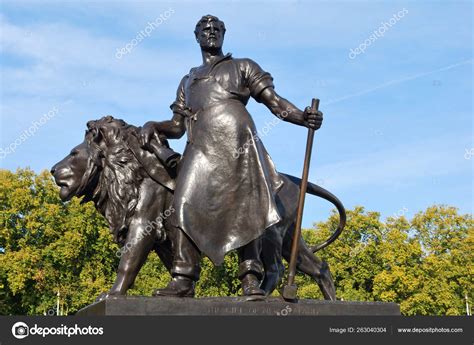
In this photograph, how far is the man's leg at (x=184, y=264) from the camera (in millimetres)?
9265

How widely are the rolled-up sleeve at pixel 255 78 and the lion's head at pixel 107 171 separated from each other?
4.94 ft

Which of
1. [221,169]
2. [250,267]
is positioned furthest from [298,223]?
[221,169]

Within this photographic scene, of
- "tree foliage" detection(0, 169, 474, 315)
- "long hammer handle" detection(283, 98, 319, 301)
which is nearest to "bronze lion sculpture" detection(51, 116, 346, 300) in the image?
"long hammer handle" detection(283, 98, 319, 301)

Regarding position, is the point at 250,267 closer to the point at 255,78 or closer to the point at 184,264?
the point at 184,264

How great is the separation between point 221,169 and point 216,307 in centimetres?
174

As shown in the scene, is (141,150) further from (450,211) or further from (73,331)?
(450,211)

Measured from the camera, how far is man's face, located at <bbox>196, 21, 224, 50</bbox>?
10.2 m

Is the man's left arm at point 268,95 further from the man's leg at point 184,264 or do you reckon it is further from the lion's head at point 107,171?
the man's leg at point 184,264

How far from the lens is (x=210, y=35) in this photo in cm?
1026

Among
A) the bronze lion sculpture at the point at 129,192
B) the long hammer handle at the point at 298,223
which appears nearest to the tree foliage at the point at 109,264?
the bronze lion sculpture at the point at 129,192

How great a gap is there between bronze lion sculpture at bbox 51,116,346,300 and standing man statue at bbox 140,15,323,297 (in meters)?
0.31

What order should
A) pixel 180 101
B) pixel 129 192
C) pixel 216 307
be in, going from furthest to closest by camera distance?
pixel 180 101, pixel 129 192, pixel 216 307

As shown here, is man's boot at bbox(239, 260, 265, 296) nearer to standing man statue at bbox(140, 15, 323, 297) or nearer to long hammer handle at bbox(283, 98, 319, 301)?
standing man statue at bbox(140, 15, 323, 297)

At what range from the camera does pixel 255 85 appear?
32.9 feet
